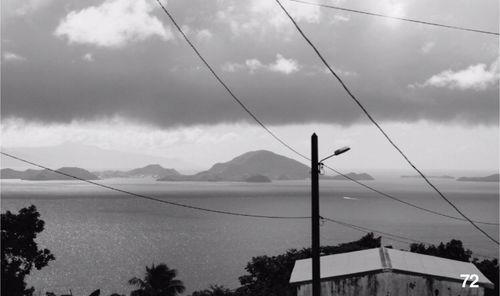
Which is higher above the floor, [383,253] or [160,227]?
[383,253]

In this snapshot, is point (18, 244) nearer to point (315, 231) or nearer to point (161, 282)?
point (161, 282)

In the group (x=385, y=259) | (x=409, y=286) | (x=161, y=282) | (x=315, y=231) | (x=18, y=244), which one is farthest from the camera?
(x=161, y=282)

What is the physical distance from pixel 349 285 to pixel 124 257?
115 metres

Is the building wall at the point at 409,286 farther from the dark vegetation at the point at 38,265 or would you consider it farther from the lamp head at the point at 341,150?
the dark vegetation at the point at 38,265

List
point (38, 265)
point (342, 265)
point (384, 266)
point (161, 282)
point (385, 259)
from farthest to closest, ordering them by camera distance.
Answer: point (38, 265) < point (161, 282) < point (342, 265) < point (385, 259) < point (384, 266)

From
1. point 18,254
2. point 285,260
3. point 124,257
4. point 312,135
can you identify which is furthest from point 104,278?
point 312,135

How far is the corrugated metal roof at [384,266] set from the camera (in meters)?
21.4

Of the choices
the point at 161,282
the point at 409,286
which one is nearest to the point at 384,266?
the point at 409,286

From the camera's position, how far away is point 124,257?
12812 centimetres

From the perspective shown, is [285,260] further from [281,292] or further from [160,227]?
[160,227]

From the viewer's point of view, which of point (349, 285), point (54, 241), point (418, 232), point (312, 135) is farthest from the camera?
point (418, 232)

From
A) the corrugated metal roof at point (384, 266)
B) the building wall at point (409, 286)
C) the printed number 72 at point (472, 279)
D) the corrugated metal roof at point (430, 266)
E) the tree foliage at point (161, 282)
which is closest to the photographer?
the printed number 72 at point (472, 279)

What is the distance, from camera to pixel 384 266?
70.6 feet

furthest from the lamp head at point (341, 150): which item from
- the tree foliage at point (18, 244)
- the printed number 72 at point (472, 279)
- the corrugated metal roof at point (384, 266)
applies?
the tree foliage at point (18, 244)
